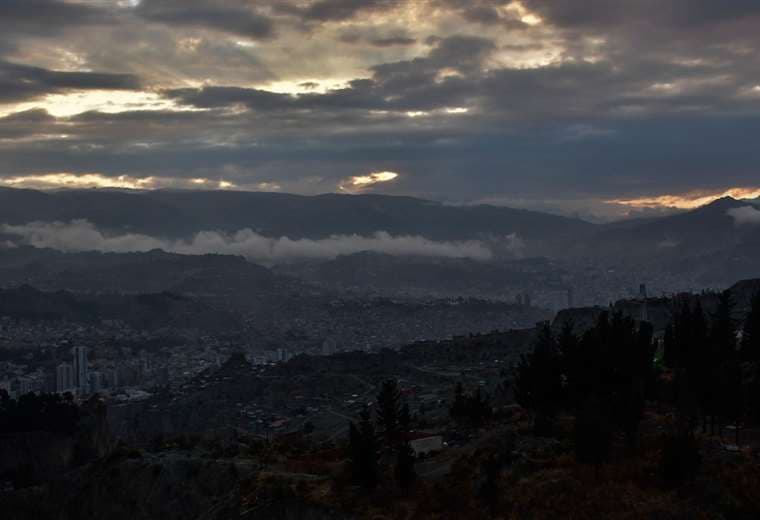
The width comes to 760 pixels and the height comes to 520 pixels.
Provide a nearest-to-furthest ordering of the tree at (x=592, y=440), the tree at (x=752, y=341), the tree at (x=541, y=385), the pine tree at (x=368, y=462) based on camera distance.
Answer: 1. the tree at (x=592, y=440)
2. the pine tree at (x=368, y=462)
3. the tree at (x=541, y=385)
4. the tree at (x=752, y=341)

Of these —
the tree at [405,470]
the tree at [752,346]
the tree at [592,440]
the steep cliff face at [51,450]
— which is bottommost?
the steep cliff face at [51,450]

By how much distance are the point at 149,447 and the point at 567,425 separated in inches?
1630

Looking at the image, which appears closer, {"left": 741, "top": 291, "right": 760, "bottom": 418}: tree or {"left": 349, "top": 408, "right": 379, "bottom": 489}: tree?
{"left": 349, "top": 408, "right": 379, "bottom": 489}: tree

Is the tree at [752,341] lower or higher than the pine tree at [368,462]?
higher

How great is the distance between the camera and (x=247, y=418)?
142m

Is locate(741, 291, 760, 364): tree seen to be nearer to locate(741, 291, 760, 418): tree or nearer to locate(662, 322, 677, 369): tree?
locate(741, 291, 760, 418): tree

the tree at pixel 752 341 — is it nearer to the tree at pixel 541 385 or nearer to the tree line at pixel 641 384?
the tree line at pixel 641 384

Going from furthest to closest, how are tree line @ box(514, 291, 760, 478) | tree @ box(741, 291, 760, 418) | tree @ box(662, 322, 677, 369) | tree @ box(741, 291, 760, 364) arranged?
tree @ box(662, 322, 677, 369) → tree @ box(741, 291, 760, 364) → tree @ box(741, 291, 760, 418) → tree line @ box(514, 291, 760, 478)

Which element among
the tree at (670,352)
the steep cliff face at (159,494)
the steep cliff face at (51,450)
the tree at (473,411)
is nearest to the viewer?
the steep cliff face at (159,494)

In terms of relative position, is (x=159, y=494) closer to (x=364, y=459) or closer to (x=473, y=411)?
(x=364, y=459)

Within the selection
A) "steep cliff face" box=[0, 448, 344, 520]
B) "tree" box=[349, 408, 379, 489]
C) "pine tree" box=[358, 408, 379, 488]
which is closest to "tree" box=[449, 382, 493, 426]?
"tree" box=[349, 408, 379, 489]

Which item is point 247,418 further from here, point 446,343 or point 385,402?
point 385,402

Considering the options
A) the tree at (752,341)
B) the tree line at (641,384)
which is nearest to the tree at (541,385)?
the tree line at (641,384)

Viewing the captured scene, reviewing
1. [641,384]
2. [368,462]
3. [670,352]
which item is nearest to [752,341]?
[670,352]
